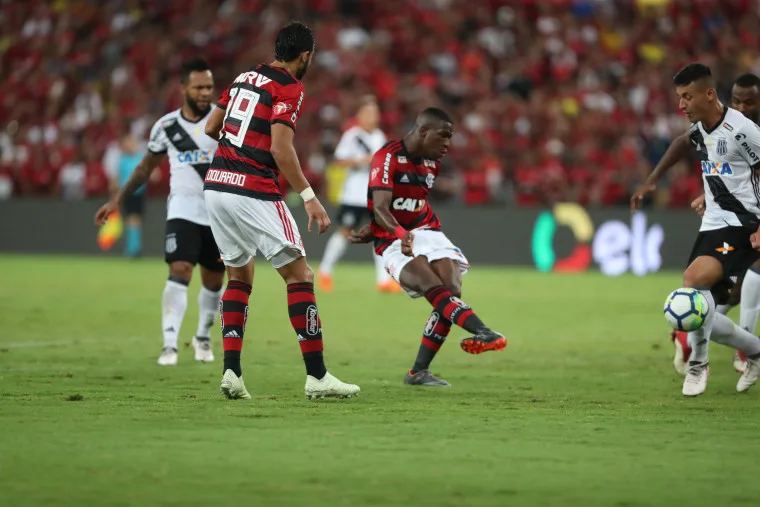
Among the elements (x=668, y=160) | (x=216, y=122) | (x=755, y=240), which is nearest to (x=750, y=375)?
(x=755, y=240)

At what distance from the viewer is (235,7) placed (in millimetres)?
29234

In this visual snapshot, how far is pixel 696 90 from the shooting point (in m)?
7.81

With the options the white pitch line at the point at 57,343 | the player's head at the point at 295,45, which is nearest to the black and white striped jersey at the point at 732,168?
the player's head at the point at 295,45

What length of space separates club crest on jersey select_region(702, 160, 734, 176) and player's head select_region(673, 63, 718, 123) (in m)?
0.34

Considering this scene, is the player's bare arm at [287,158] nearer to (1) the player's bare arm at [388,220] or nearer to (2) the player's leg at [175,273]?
(1) the player's bare arm at [388,220]

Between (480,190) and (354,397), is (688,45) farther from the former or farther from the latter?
(354,397)

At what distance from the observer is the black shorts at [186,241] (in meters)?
9.73

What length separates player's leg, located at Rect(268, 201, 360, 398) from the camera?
740cm

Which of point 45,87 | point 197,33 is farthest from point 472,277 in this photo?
point 45,87

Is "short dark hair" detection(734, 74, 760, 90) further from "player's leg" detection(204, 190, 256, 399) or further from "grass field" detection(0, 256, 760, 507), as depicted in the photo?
"player's leg" detection(204, 190, 256, 399)

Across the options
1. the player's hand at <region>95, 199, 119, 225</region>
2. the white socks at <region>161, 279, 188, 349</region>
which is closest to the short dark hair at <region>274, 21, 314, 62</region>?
the player's hand at <region>95, 199, 119, 225</region>

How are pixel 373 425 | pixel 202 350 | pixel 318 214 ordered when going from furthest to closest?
pixel 202 350
pixel 318 214
pixel 373 425

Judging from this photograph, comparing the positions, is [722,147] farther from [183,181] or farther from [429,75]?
[429,75]

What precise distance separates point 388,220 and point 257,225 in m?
1.27
